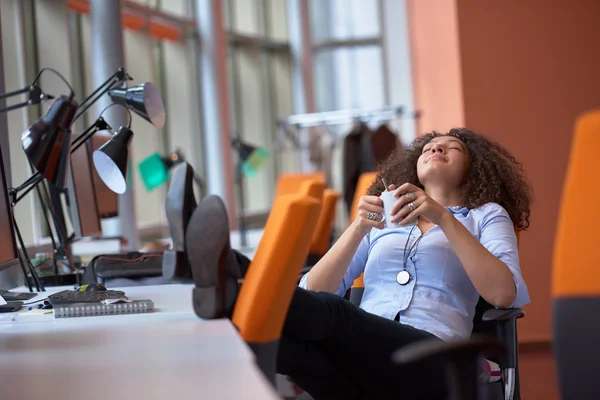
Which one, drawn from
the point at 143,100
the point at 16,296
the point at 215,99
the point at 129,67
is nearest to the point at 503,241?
the point at 143,100

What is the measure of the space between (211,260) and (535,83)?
11.9 ft

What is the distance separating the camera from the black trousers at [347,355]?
202 cm

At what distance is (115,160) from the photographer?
101 inches

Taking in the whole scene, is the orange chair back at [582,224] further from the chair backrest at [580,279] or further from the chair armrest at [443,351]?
the chair armrest at [443,351]

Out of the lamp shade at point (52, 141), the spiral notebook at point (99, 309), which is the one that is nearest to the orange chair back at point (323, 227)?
the lamp shade at point (52, 141)

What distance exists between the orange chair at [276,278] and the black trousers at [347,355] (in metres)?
0.25

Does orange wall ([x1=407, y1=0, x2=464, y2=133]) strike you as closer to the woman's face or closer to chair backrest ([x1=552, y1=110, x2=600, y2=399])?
the woman's face

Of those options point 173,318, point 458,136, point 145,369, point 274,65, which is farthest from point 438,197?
point 274,65

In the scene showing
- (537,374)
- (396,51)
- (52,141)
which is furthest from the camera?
(396,51)

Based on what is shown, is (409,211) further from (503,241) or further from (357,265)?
(357,265)

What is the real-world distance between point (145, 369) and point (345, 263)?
1.17m

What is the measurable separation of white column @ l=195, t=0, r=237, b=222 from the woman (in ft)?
17.6

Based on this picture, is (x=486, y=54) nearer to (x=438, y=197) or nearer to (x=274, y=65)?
(x=438, y=197)

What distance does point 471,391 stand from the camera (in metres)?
1.49
